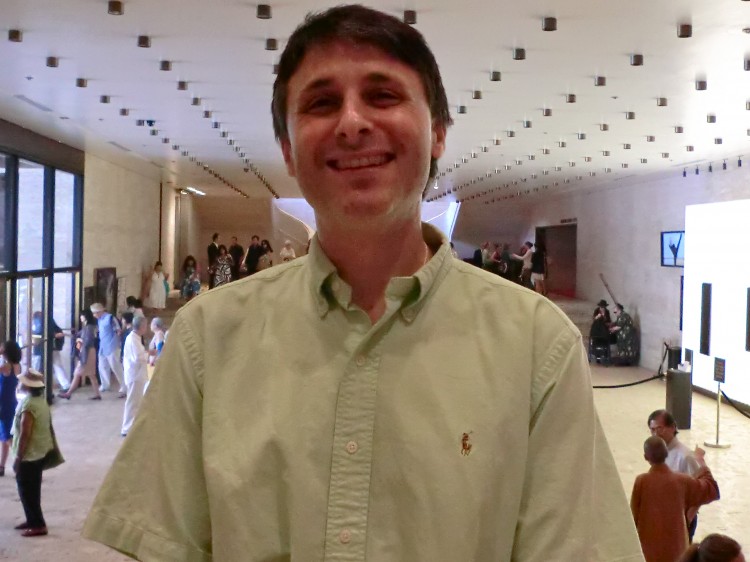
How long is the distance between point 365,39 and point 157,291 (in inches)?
834

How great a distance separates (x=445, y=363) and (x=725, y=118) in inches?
432

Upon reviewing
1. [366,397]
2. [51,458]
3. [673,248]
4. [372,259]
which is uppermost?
[673,248]

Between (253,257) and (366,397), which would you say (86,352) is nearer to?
(253,257)

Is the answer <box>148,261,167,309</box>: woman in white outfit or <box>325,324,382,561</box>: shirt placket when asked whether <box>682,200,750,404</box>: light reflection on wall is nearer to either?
<box>325,324,382,561</box>: shirt placket

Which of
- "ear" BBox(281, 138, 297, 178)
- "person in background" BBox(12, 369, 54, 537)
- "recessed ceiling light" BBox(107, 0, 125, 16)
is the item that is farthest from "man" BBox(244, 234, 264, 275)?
"ear" BBox(281, 138, 297, 178)

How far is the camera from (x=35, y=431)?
7898mm

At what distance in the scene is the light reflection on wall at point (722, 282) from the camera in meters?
13.0

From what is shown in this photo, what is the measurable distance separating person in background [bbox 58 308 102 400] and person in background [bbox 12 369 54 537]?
7522 mm

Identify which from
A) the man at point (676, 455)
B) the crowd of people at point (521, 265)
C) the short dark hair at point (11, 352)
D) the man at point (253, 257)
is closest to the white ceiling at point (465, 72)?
the short dark hair at point (11, 352)

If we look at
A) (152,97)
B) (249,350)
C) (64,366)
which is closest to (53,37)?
(152,97)

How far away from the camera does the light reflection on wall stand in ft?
42.7

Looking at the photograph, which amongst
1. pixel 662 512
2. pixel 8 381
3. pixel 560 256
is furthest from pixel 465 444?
pixel 560 256

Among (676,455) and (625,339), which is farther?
(625,339)

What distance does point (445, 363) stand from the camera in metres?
1.44
